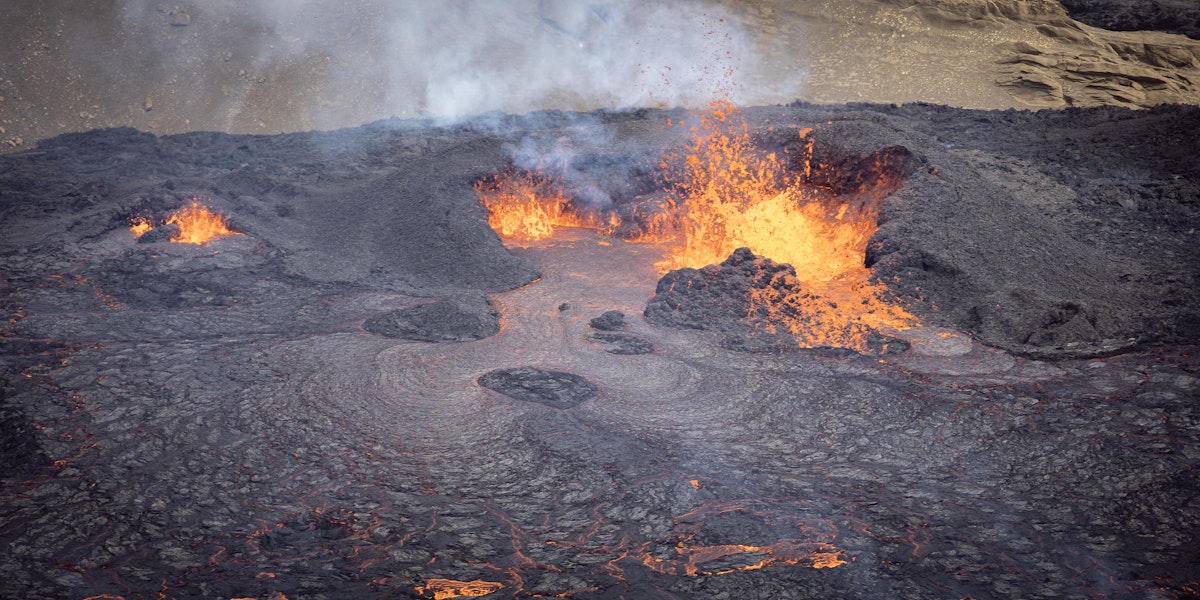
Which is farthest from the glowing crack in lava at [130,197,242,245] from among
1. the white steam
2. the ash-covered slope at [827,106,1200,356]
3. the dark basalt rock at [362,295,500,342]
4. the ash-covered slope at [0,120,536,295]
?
the ash-covered slope at [827,106,1200,356]

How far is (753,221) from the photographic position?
9.44 meters

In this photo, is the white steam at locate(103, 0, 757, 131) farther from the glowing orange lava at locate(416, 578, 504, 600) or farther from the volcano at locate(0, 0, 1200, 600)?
the glowing orange lava at locate(416, 578, 504, 600)

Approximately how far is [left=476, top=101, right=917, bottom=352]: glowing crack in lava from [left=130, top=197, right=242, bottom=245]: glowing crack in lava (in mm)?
3504

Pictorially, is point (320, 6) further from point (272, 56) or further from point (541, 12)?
point (541, 12)

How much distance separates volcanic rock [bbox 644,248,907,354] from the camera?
6.82m

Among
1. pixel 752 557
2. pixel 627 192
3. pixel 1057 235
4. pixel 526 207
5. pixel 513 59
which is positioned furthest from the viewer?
pixel 513 59

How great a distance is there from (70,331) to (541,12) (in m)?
13.7

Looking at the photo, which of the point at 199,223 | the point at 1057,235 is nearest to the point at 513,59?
the point at 199,223

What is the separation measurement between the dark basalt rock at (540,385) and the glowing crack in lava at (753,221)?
2.15 meters

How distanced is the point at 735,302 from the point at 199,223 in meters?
7.19

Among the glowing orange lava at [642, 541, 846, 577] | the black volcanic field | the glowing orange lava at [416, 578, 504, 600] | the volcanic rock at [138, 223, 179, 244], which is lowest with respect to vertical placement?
the glowing orange lava at [416, 578, 504, 600]

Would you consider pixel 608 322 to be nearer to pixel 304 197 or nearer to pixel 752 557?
pixel 752 557

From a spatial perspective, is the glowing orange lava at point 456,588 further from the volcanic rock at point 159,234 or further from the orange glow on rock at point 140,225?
the orange glow on rock at point 140,225

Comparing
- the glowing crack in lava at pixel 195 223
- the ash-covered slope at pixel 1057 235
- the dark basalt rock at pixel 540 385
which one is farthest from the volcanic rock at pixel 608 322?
the glowing crack in lava at pixel 195 223
